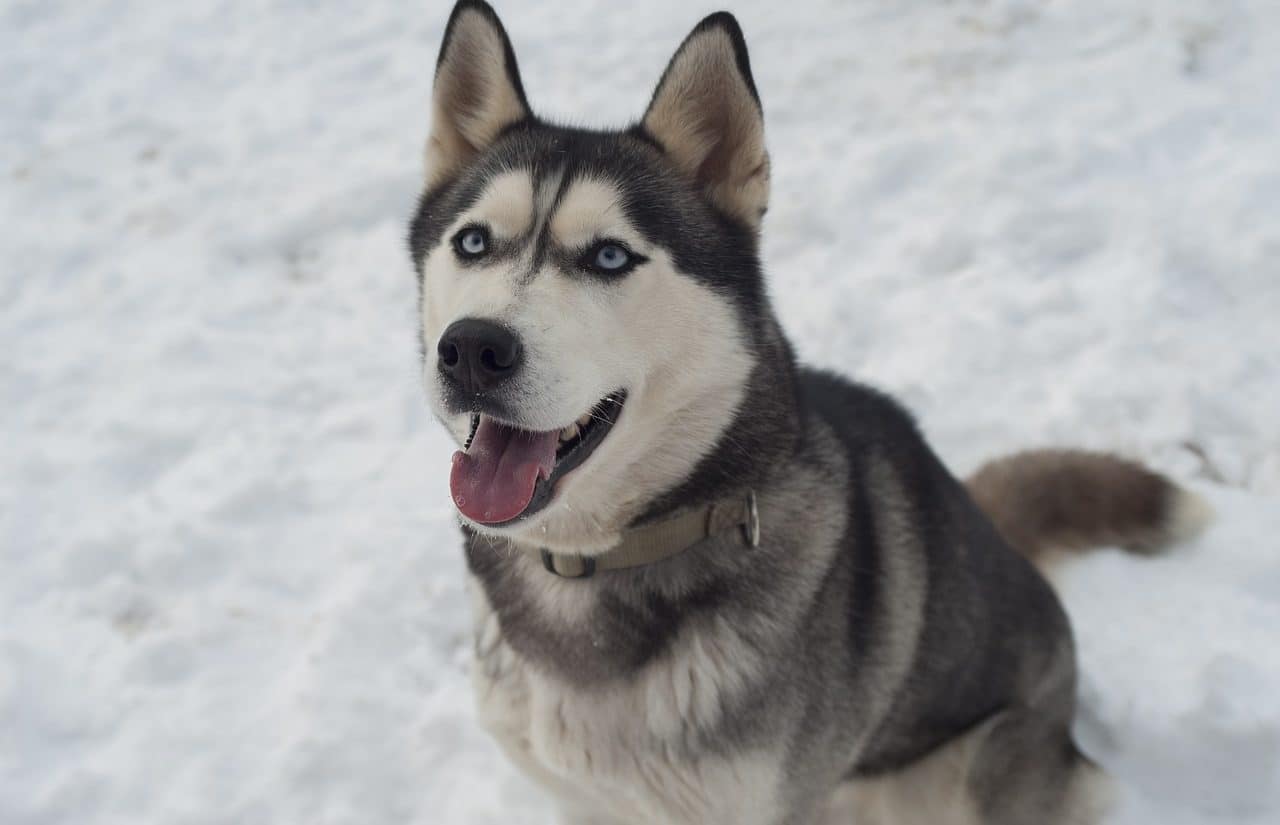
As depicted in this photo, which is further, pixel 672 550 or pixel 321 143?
pixel 321 143

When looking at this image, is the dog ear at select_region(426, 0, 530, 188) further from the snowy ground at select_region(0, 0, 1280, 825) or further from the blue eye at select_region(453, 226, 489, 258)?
the snowy ground at select_region(0, 0, 1280, 825)

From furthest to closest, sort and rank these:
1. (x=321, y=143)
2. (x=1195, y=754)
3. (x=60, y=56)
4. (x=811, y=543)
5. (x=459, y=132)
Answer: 1. (x=60, y=56)
2. (x=321, y=143)
3. (x=1195, y=754)
4. (x=459, y=132)
5. (x=811, y=543)

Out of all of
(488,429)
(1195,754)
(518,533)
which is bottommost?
(1195,754)

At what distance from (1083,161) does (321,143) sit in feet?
12.5

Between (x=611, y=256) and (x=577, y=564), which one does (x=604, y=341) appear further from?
(x=577, y=564)

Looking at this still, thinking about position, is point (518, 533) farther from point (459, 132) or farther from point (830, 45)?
point (830, 45)

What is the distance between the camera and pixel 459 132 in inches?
94.2

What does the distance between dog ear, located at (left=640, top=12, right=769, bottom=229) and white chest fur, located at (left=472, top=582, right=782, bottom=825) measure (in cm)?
96

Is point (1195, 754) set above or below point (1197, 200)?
below

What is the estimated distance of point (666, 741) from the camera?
210cm

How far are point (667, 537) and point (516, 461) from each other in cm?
37

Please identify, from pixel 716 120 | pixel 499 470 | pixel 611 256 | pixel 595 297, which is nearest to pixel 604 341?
pixel 595 297

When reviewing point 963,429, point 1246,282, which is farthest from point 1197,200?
point 963,429

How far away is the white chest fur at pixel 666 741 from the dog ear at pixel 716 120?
96 cm
